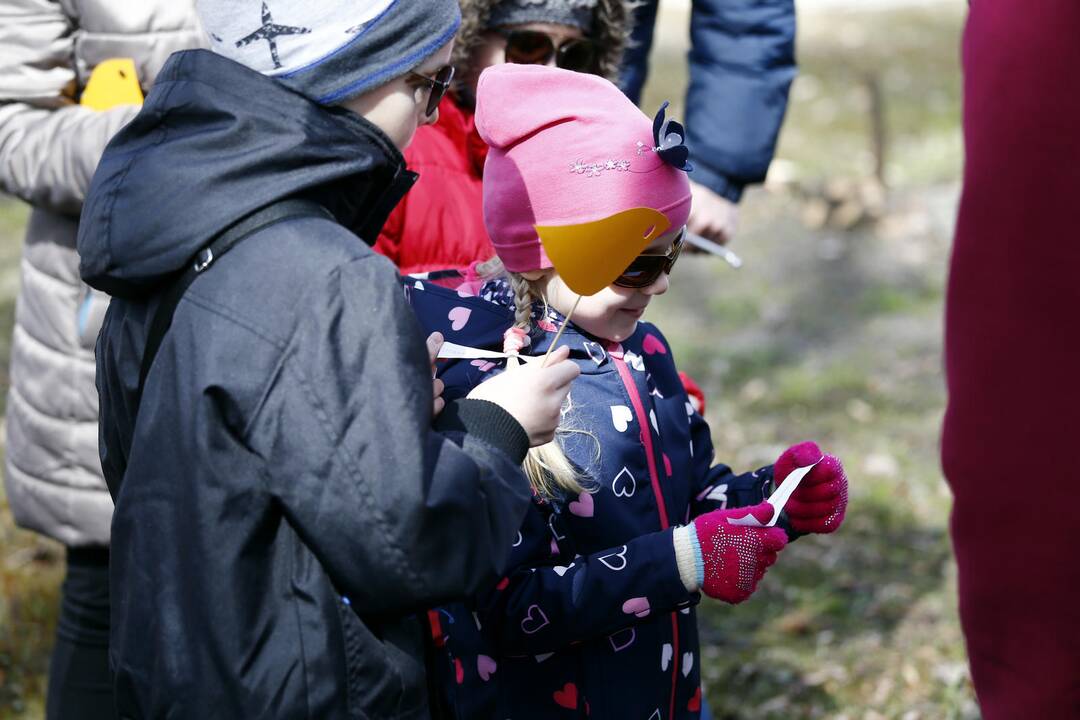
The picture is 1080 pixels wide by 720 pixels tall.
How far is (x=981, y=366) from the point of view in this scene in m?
1.17

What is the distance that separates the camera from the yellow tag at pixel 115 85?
2643 millimetres

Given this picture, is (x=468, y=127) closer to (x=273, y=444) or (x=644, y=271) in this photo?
(x=644, y=271)

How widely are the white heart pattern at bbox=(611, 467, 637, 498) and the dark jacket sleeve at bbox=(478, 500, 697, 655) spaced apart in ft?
0.30

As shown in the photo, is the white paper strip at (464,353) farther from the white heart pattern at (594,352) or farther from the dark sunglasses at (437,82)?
the dark sunglasses at (437,82)

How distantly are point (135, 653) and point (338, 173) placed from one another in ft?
2.15

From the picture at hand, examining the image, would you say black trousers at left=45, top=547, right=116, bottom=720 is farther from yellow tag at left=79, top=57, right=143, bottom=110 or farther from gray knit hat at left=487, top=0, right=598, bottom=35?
gray knit hat at left=487, top=0, right=598, bottom=35

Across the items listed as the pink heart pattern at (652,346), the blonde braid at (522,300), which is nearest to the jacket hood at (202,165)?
the blonde braid at (522,300)

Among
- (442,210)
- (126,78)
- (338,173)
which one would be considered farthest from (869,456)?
(338,173)

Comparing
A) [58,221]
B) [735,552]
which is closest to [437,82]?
[735,552]

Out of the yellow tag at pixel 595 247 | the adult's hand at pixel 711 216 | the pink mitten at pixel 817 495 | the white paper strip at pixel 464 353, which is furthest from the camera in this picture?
the adult's hand at pixel 711 216

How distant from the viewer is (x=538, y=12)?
2.56 metres

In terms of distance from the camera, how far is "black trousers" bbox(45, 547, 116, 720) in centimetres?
272

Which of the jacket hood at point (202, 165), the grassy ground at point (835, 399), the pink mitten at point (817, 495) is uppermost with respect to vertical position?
the jacket hood at point (202, 165)

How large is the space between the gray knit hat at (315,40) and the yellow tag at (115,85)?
3.47 feet
